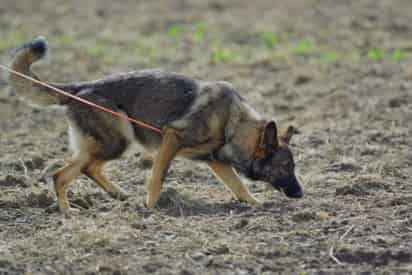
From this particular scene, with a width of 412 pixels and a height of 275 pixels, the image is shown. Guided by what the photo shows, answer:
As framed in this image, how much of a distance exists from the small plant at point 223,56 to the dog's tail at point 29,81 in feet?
21.7

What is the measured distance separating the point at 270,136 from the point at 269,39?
27.2 ft

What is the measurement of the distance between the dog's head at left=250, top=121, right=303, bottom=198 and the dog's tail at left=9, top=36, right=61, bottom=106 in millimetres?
1862

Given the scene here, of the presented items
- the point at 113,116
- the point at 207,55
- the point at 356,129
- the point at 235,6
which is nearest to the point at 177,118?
the point at 113,116

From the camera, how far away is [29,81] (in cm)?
752

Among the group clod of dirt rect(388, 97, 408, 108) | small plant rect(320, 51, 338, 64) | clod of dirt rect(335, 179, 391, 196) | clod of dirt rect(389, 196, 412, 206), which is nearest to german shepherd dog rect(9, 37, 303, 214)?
clod of dirt rect(335, 179, 391, 196)

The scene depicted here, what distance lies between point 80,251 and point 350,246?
1858mm

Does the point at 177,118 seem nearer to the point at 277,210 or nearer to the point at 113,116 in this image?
the point at 113,116

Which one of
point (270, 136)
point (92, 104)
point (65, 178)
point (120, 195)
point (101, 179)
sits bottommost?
point (120, 195)

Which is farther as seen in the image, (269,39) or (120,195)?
(269,39)

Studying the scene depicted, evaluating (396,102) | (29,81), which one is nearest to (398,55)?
(396,102)

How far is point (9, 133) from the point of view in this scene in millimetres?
10008

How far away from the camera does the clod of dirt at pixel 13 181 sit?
775 centimetres

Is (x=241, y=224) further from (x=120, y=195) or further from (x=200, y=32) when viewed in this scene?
(x=200, y=32)

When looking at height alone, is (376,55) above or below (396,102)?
above
